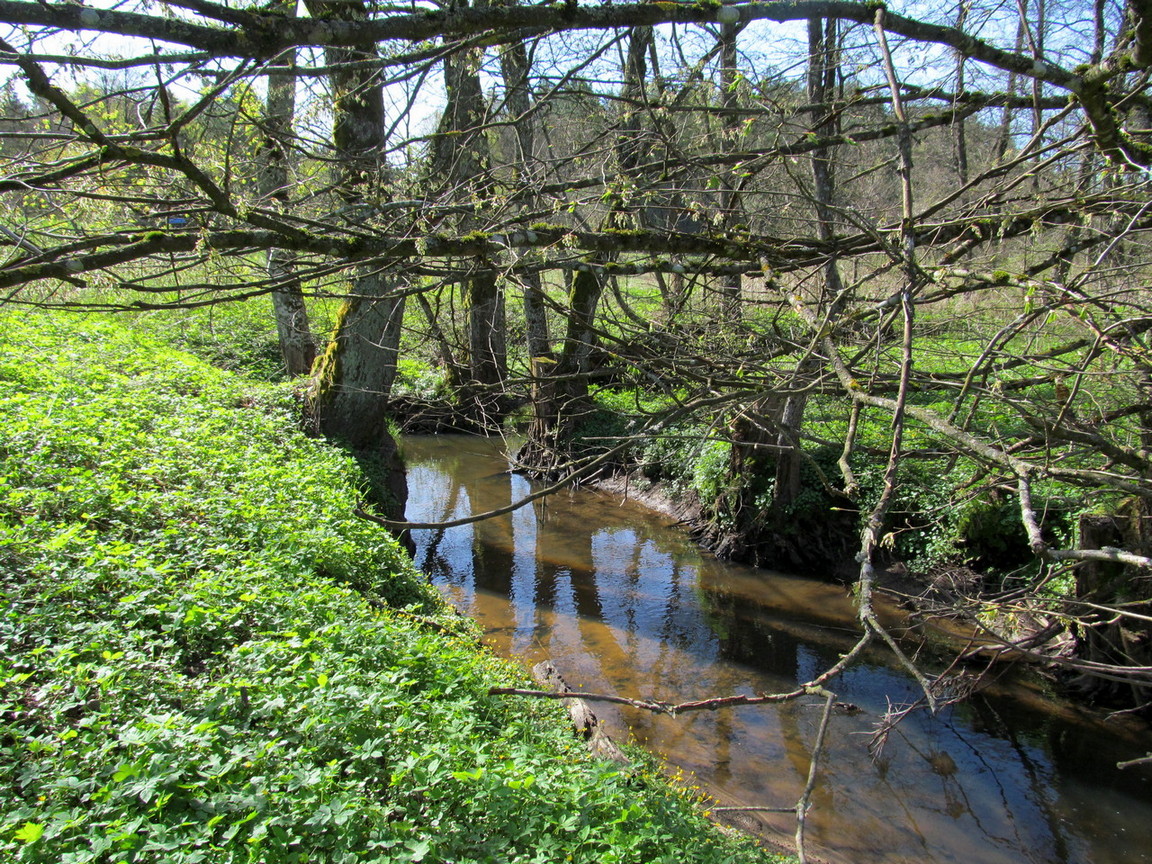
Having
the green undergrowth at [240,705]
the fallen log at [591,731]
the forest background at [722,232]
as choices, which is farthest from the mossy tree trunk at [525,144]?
the fallen log at [591,731]

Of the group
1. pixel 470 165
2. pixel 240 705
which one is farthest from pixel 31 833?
pixel 470 165

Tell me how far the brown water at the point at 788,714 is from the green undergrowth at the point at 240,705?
145 centimetres

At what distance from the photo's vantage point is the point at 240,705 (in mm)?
3592

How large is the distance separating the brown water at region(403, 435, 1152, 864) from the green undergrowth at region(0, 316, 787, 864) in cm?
145

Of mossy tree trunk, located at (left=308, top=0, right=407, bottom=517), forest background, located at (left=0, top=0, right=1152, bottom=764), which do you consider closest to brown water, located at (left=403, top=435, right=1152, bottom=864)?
forest background, located at (left=0, top=0, right=1152, bottom=764)

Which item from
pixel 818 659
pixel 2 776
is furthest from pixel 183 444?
pixel 818 659

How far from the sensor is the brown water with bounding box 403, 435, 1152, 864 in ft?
18.0

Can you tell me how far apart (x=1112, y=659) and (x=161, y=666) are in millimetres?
6644

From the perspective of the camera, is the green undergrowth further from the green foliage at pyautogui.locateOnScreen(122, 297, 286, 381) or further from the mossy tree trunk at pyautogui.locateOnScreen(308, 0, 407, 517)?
the green foliage at pyautogui.locateOnScreen(122, 297, 286, 381)

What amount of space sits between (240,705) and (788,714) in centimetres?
500

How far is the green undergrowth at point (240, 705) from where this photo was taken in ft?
9.47

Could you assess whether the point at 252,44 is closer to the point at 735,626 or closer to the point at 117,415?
the point at 117,415

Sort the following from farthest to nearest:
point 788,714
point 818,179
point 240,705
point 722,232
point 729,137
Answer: point 818,179, point 788,714, point 729,137, point 722,232, point 240,705

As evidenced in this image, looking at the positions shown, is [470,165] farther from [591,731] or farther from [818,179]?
[591,731]
